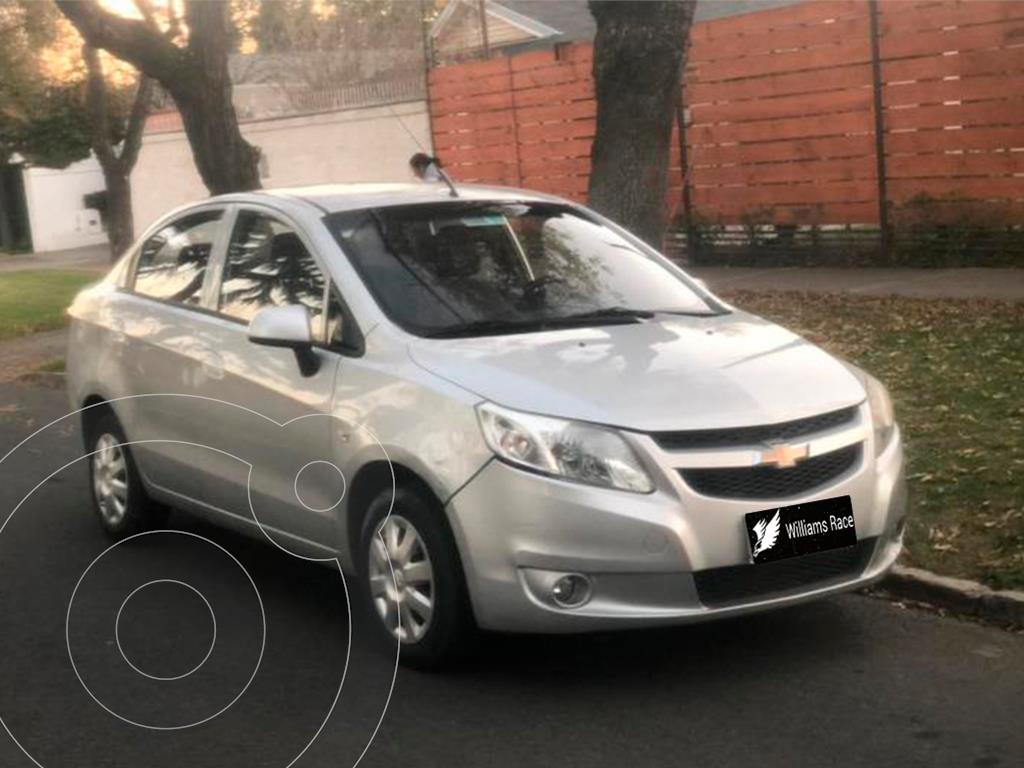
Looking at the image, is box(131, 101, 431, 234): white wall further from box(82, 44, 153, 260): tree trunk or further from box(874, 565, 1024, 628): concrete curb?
box(874, 565, 1024, 628): concrete curb

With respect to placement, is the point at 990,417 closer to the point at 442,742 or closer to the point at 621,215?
the point at 621,215

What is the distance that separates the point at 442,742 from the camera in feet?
17.3

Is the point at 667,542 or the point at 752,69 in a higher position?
the point at 752,69

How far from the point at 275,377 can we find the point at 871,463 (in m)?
2.22

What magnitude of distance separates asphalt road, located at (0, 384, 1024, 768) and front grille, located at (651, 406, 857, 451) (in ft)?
2.67

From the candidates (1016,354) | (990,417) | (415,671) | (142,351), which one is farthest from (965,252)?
(415,671)

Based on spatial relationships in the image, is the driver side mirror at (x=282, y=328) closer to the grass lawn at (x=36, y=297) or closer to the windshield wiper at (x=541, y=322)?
the windshield wiper at (x=541, y=322)

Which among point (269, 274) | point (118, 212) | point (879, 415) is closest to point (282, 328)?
point (269, 274)

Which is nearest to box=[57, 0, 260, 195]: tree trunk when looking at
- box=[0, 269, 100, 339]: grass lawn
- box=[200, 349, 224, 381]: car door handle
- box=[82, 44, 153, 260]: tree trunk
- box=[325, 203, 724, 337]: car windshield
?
box=[0, 269, 100, 339]: grass lawn

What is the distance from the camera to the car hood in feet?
18.1

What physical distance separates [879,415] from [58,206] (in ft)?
123

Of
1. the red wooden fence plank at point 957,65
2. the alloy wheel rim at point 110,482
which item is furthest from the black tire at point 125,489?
the red wooden fence plank at point 957,65

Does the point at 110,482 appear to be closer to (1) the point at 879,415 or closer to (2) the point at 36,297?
(1) the point at 879,415

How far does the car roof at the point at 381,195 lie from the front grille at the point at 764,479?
6.97 ft
